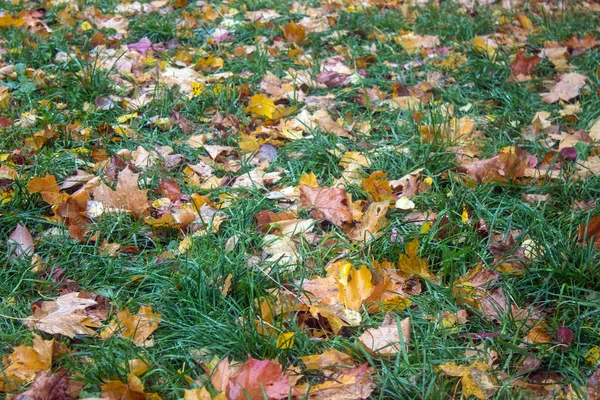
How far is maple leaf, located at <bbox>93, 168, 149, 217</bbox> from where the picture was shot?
100 inches

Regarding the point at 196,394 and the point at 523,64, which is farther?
the point at 523,64

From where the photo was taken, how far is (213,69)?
3896mm

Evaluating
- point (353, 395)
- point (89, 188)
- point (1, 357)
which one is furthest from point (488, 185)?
point (1, 357)

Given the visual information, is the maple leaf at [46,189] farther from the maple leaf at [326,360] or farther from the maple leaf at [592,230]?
the maple leaf at [592,230]

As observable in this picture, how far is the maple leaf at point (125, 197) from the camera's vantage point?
2547mm

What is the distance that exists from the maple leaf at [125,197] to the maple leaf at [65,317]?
54 centimetres

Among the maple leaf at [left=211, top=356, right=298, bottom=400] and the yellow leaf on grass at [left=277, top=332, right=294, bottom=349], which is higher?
the maple leaf at [left=211, top=356, right=298, bottom=400]

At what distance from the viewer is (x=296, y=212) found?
257 cm

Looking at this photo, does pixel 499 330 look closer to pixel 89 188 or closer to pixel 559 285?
pixel 559 285

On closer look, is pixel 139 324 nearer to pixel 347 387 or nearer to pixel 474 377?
pixel 347 387

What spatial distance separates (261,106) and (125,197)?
1.09 meters

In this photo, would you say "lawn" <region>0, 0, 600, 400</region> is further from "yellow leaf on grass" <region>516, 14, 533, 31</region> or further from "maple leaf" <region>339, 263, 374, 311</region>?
"yellow leaf on grass" <region>516, 14, 533, 31</region>

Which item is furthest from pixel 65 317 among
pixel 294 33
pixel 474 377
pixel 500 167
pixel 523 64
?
pixel 523 64

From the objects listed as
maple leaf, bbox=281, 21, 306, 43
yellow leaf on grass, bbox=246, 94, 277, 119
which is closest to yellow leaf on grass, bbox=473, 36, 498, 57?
maple leaf, bbox=281, 21, 306, 43
